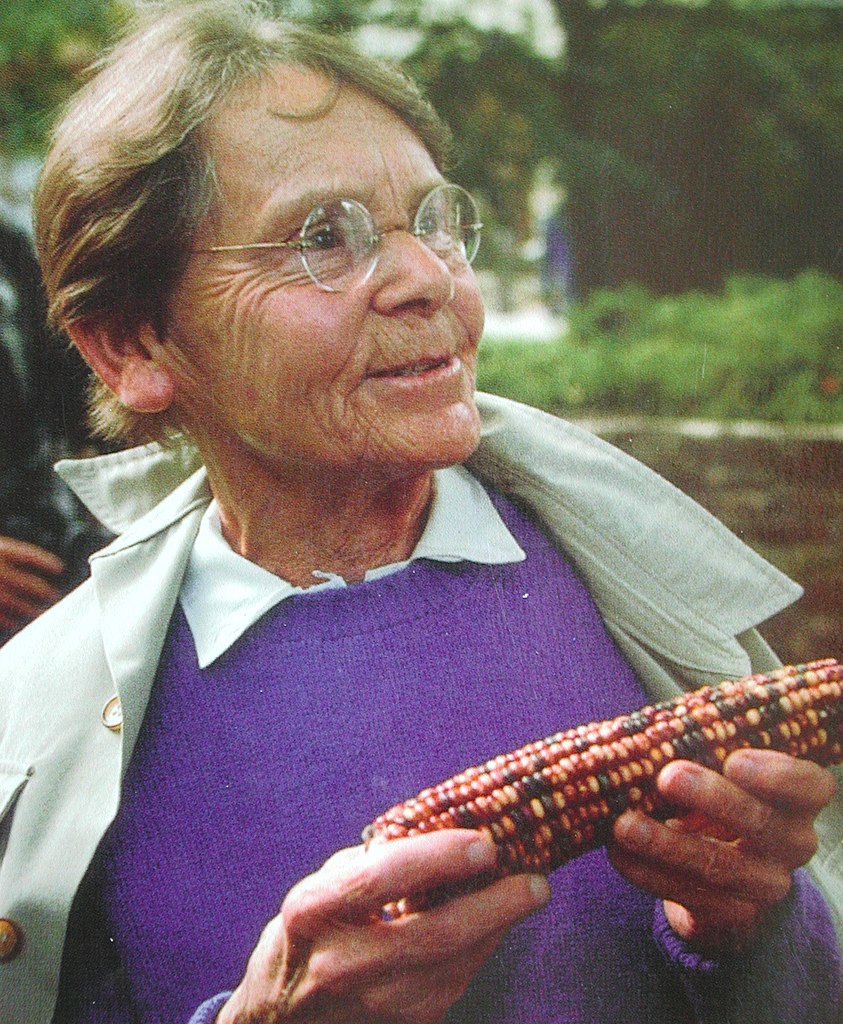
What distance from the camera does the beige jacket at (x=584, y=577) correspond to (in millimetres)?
1264

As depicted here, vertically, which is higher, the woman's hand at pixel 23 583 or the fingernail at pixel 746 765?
the fingernail at pixel 746 765

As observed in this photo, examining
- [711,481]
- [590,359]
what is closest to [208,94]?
[590,359]

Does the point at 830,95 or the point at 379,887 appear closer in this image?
the point at 379,887

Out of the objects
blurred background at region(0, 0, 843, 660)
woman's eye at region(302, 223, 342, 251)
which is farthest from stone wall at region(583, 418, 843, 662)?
woman's eye at region(302, 223, 342, 251)

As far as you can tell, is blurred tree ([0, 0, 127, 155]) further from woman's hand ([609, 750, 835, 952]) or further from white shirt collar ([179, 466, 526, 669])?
woman's hand ([609, 750, 835, 952])

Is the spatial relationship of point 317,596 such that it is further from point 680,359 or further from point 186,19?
point 186,19

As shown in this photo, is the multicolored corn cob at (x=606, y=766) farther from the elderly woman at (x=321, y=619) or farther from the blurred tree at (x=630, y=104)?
the blurred tree at (x=630, y=104)

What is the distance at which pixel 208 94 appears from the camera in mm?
1177

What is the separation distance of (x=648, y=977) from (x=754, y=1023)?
0.14m

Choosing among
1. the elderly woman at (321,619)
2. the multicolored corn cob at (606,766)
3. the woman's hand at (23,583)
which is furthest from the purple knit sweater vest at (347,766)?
the woman's hand at (23,583)

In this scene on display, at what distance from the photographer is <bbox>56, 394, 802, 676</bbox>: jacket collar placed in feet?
4.17

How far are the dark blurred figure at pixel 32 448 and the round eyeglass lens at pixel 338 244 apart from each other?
414 mm

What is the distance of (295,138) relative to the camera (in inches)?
44.7

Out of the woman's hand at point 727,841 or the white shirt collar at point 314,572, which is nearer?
the woman's hand at point 727,841
